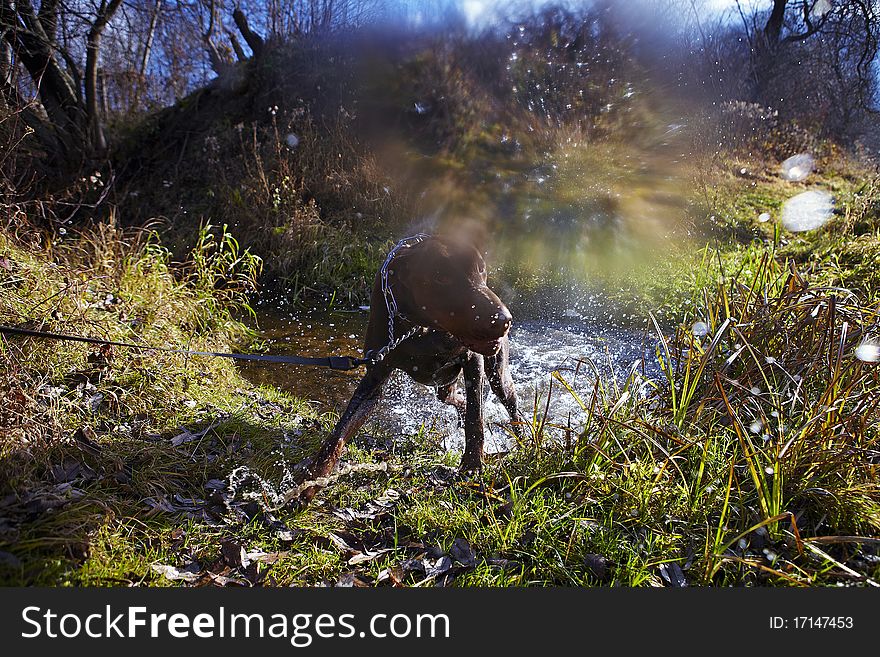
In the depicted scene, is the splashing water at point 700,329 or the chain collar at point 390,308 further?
the splashing water at point 700,329

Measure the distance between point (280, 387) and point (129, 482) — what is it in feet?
4.87

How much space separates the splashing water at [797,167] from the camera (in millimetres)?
6926

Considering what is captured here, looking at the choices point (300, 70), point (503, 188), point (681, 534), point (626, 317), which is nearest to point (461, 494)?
point (681, 534)

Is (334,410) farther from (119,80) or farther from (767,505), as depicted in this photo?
(119,80)

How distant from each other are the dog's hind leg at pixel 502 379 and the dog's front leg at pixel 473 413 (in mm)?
187

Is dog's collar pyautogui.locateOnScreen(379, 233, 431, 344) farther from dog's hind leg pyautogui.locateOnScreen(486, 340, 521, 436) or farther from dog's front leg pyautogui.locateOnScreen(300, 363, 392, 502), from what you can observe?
dog's hind leg pyautogui.locateOnScreen(486, 340, 521, 436)

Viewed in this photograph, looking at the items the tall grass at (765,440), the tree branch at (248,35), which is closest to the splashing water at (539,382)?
the tall grass at (765,440)

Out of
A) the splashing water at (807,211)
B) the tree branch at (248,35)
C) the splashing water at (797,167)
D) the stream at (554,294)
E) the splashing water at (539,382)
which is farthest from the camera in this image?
the tree branch at (248,35)

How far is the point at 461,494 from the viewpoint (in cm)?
221

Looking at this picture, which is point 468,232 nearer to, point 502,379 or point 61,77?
point 502,379

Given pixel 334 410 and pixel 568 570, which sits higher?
pixel 334 410

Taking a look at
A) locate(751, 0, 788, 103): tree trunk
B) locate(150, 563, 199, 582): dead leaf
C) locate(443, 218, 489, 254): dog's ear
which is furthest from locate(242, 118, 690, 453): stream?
locate(751, 0, 788, 103): tree trunk

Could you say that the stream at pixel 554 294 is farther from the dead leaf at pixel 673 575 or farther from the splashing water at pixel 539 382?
the dead leaf at pixel 673 575

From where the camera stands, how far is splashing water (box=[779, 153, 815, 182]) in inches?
273
